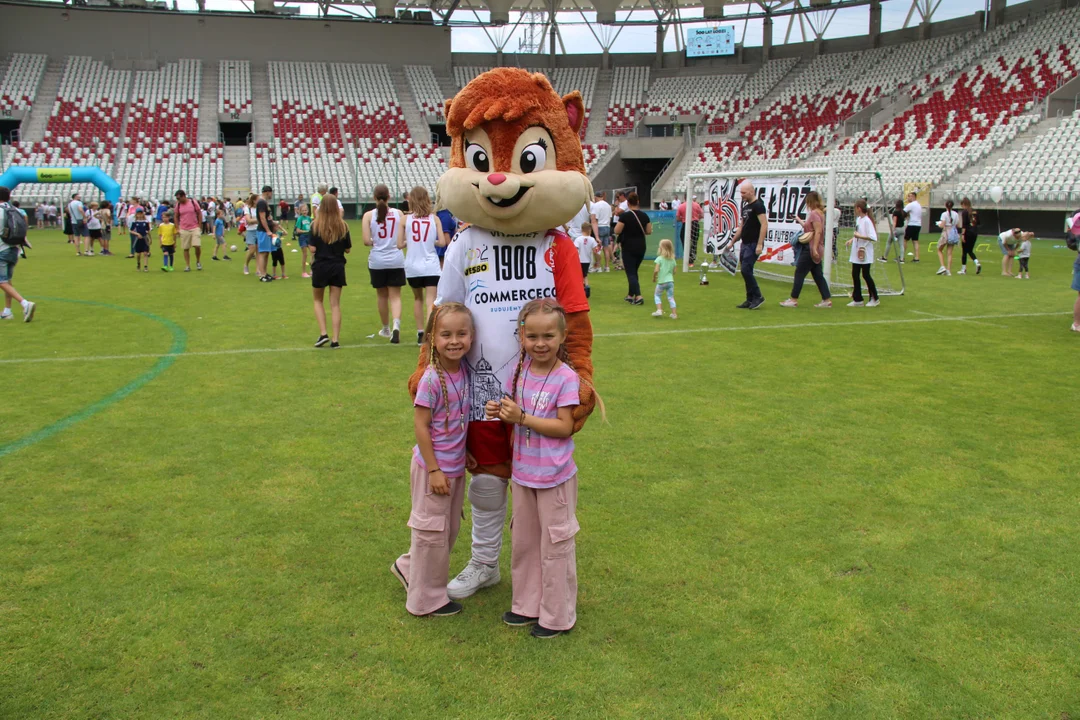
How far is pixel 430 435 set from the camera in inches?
132

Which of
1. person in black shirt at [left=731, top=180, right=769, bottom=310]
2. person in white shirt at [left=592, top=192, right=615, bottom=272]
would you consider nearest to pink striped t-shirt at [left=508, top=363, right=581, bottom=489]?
person in black shirt at [left=731, top=180, right=769, bottom=310]

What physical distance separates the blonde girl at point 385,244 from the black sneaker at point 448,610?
5701 mm

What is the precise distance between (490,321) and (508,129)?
0.82 metres

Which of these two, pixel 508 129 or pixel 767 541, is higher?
pixel 508 129

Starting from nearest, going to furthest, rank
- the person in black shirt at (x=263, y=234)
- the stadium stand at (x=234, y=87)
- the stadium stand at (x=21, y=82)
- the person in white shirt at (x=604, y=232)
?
the person in black shirt at (x=263, y=234) → the person in white shirt at (x=604, y=232) → the stadium stand at (x=21, y=82) → the stadium stand at (x=234, y=87)

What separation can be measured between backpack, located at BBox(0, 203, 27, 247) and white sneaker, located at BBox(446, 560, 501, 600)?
29.9ft

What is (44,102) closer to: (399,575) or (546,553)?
(399,575)

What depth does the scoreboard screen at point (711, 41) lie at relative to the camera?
49312 millimetres

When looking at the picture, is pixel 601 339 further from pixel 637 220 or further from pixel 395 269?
pixel 637 220

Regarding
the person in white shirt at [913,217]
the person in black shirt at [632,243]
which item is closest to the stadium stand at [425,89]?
the person in white shirt at [913,217]

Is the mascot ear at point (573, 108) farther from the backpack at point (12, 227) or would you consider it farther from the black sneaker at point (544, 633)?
A: the backpack at point (12, 227)

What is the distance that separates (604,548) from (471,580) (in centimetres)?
76

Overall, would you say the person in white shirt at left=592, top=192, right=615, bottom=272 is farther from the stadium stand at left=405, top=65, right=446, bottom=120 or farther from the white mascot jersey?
the stadium stand at left=405, top=65, right=446, bottom=120

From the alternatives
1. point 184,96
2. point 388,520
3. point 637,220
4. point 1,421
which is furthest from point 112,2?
point 388,520
